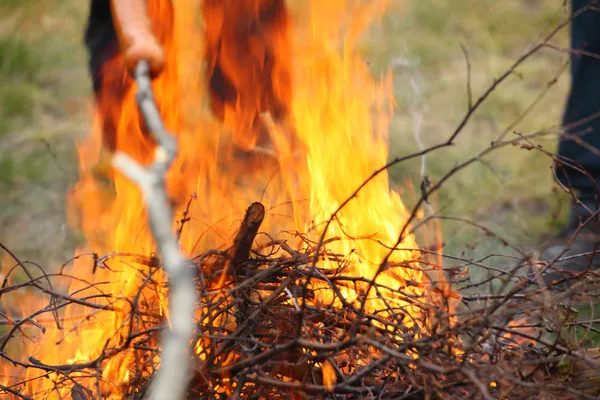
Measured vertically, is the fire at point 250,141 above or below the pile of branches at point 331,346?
above

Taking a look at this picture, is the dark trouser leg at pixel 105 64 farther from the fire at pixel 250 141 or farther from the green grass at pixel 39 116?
the green grass at pixel 39 116

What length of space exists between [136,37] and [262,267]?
648 mm

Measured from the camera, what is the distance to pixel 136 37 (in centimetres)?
167

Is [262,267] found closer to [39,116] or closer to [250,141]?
[250,141]

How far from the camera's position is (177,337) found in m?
0.74

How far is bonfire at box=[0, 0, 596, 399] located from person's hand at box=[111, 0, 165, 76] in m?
0.21

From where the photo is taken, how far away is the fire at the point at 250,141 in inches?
81.6

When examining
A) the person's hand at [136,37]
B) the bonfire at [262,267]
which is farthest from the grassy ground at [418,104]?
the person's hand at [136,37]

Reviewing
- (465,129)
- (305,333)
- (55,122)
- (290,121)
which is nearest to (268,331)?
(305,333)

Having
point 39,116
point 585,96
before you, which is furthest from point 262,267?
point 39,116

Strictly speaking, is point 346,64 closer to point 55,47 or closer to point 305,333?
point 305,333

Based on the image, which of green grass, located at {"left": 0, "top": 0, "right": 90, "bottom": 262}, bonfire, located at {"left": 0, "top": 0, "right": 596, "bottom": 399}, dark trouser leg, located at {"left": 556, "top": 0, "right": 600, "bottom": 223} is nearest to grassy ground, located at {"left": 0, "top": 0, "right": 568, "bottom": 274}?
green grass, located at {"left": 0, "top": 0, "right": 90, "bottom": 262}

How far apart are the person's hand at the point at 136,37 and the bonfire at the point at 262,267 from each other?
211mm

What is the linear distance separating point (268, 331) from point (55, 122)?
334 centimetres
